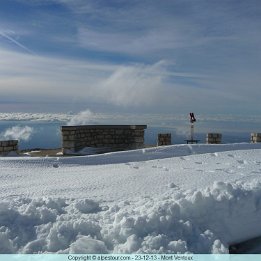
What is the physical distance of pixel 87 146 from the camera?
1570 cm

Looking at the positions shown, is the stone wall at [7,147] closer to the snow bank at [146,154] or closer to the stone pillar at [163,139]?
the snow bank at [146,154]

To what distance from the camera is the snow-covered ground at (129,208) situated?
4.85 meters

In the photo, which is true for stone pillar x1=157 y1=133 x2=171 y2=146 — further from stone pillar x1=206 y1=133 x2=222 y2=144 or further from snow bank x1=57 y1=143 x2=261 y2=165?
snow bank x1=57 y1=143 x2=261 y2=165

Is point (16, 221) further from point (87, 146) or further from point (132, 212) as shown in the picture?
point (87, 146)

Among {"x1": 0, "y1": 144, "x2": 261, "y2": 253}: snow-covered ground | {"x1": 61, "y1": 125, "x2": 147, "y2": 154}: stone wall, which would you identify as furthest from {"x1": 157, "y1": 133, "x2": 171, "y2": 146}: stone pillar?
{"x1": 0, "y1": 144, "x2": 261, "y2": 253}: snow-covered ground

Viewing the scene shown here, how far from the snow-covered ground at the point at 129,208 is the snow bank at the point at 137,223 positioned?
0.04ft

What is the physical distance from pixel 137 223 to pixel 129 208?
0.65 metres

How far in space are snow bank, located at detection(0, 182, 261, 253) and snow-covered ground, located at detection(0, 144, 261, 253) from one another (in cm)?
1

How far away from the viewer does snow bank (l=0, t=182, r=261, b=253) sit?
4.79 meters

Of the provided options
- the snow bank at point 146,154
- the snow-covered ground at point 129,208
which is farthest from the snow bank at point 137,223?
the snow bank at point 146,154

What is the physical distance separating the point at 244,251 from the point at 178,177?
6.92ft

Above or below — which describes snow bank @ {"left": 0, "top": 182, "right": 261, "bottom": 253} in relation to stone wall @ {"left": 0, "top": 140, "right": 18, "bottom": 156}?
below

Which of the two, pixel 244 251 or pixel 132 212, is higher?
pixel 132 212

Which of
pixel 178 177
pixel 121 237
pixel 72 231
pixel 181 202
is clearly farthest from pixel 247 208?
pixel 72 231
